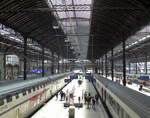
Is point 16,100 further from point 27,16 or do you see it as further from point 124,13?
point 124,13

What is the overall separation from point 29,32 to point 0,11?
10.4 m

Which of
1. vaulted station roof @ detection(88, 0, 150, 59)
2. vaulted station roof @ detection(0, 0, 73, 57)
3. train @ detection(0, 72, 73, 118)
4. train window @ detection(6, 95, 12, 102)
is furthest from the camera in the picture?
vaulted station roof @ detection(0, 0, 73, 57)

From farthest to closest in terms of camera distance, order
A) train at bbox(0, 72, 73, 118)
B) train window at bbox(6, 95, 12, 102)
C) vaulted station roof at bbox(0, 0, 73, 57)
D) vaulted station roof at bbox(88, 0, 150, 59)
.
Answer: vaulted station roof at bbox(0, 0, 73, 57)
vaulted station roof at bbox(88, 0, 150, 59)
train window at bbox(6, 95, 12, 102)
train at bbox(0, 72, 73, 118)

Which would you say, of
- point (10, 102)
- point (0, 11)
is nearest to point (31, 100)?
point (10, 102)

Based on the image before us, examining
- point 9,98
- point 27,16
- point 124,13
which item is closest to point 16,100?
point 9,98

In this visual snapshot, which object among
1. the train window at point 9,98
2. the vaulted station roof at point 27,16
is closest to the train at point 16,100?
the train window at point 9,98

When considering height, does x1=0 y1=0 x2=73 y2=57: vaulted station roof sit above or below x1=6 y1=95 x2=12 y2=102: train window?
above

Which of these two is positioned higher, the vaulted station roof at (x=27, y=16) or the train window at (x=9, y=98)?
the vaulted station roof at (x=27, y=16)

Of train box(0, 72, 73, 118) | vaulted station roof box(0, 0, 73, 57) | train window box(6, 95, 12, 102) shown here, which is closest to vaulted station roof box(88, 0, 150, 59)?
vaulted station roof box(0, 0, 73, 57)

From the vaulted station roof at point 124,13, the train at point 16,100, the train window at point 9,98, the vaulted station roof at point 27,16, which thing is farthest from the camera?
the vaulted station roof at point 27,16

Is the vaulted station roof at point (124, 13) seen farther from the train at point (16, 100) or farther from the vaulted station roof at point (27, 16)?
the train at point (16, 100)

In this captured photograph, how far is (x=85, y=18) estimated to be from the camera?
26.8m

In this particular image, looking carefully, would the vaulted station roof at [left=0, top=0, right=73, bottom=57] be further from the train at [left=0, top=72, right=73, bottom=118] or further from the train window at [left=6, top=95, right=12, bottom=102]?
the train window at [left=6, top=95, right=12, bottom=102]

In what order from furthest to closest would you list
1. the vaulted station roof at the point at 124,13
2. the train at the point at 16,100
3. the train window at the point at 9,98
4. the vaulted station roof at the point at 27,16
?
the vaulted station roof at the point at 27,16 < the vaulted station roof at the point at 124,13 < the train window at the point at 9,98 < the train at the point at 16,100
